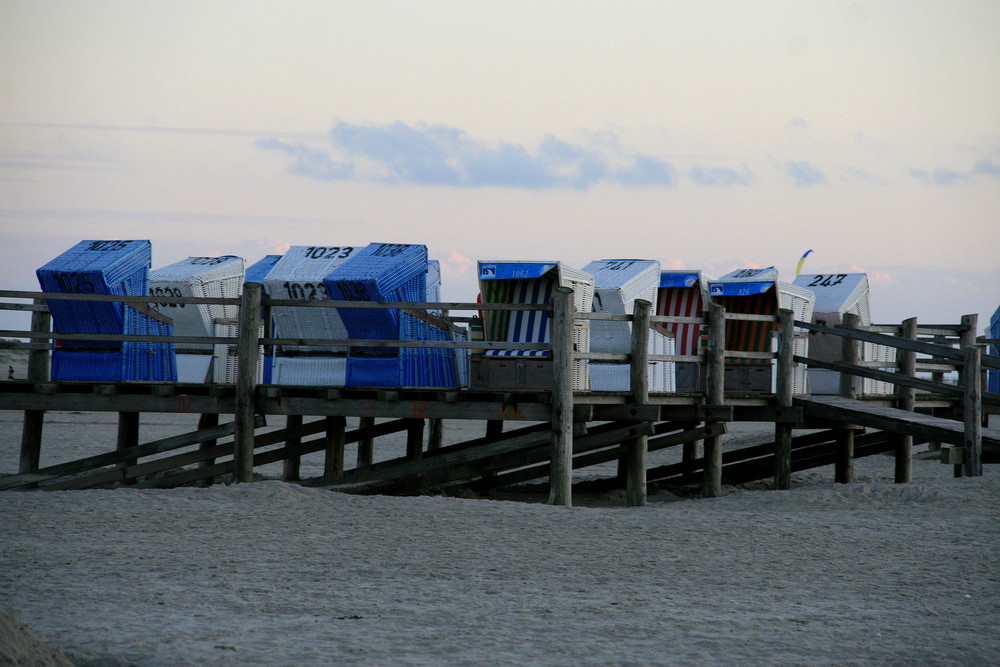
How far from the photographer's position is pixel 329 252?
1423 cm

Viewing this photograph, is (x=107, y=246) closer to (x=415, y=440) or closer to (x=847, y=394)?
(x=415, y=440)

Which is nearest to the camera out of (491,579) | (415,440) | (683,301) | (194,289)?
(491,579)

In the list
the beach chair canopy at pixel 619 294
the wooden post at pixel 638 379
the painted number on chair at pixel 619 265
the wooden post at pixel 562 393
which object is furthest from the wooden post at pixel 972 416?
the wooden post at pixel 562 393

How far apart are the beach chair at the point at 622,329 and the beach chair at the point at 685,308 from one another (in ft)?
2.96

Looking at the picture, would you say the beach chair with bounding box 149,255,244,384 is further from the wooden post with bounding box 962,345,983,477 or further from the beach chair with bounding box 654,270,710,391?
the wooden post with bounding box 962,345,983,477

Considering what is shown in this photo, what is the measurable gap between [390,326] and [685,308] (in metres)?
5.23

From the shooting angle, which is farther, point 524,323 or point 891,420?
point 524,323

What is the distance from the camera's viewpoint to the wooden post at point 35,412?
1471cm

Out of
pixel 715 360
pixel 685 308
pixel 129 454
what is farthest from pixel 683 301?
pixel 129 454

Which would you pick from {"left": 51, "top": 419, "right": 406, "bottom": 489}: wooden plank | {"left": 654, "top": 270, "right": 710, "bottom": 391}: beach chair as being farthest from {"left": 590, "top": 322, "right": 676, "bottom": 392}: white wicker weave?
{"left": 51, "top": 419, "right": 406, "bottom": 489}: wooden plank

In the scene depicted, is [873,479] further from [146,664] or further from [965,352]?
[146,664]

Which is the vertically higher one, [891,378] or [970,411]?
[891,378]

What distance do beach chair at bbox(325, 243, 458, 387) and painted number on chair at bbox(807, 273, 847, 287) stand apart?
6861 millimetres

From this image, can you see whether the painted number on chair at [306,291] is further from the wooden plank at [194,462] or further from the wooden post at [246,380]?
the wooden plank at [194,462]
